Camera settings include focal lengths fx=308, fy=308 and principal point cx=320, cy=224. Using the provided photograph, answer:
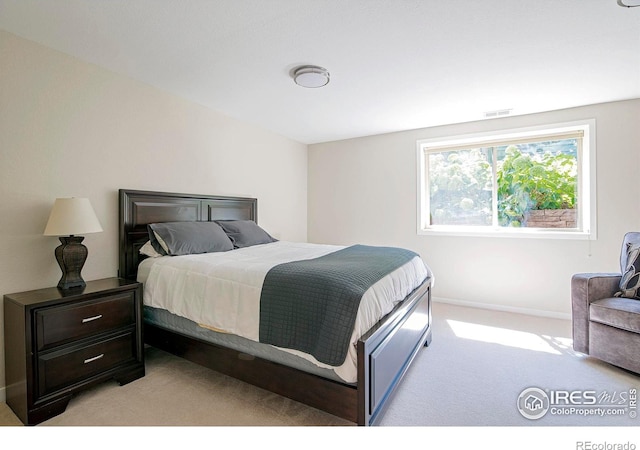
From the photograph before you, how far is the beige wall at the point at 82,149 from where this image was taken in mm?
2055

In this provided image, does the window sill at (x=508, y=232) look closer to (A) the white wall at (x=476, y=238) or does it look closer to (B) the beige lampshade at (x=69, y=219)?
(A) the white wall at (x=476, y=238)

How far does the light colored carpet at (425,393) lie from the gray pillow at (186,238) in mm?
918

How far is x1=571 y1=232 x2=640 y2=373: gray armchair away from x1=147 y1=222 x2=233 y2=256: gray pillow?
311 centimetres

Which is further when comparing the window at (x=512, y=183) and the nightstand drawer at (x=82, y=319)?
the window at (x=512, y=183)

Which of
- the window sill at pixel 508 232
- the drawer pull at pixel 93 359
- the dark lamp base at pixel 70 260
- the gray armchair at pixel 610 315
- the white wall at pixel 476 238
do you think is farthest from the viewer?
the window sill at pixel 508 232

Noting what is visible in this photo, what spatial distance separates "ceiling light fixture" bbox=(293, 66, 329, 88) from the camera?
252cm

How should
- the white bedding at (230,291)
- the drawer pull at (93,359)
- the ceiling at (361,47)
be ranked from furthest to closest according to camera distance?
the drawer pull at (93,359) → the ceiling at (361,47) → the white bedding at (230,291)

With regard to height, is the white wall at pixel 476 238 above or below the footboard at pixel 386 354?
above

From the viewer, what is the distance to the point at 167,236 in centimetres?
264

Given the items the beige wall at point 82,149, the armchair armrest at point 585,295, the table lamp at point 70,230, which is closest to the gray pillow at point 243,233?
the beige wall at point 82,149

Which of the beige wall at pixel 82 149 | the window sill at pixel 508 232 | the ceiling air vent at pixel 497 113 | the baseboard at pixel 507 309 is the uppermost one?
the ceiling air vent at pixel 497 113

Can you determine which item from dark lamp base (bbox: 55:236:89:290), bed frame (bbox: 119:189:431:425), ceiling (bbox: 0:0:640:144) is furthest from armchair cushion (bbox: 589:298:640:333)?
dark lamp base (bbox: 55:236:89:290)

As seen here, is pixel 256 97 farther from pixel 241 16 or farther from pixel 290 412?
pixel 290 412

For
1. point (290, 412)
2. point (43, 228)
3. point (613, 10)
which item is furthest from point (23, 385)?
point (613, 10)
